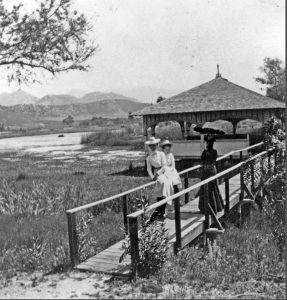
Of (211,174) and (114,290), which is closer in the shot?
(114,290)

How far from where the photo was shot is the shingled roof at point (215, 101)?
2144cm

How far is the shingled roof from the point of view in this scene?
21442 mm

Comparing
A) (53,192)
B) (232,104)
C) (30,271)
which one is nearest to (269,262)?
(30,271)

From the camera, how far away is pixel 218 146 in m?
22.3

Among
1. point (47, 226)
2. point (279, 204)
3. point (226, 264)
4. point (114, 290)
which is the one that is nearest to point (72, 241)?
point (114, 290)

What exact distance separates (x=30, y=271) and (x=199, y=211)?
3.94 m

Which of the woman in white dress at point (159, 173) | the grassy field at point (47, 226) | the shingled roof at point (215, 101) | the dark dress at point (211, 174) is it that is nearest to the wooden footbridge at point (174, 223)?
the dark dress at point (211, 174)

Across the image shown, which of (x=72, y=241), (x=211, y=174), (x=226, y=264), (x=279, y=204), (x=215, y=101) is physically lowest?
(x=226, y=264)

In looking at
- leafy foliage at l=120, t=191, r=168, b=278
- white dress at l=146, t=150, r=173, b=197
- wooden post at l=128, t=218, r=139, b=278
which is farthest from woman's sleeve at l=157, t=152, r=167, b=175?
wooden post at l=128, t=218, r=139, b=278

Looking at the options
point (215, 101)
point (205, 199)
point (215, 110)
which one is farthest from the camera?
point (215, 101)

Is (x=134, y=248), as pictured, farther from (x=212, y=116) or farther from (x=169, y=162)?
(x=212, y=116)

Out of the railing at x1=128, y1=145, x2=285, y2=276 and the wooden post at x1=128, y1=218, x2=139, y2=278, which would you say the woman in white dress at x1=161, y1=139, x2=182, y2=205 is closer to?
the railing at x1=128, y1=145, x2=285, y2=276

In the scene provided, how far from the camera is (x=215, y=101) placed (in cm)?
2252

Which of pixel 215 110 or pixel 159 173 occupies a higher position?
pixel 215 110
